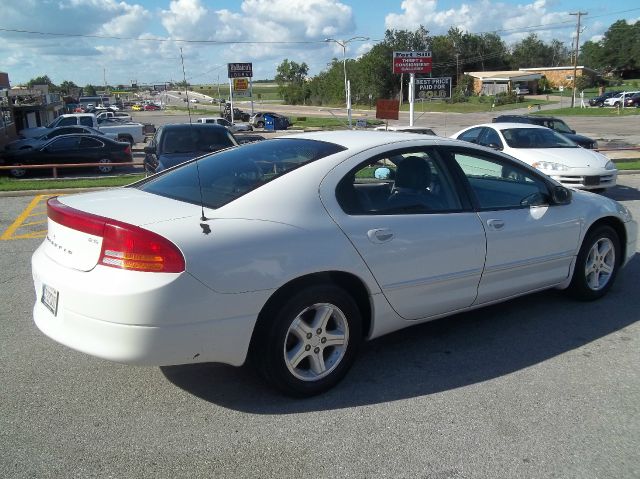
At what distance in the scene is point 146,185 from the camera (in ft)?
13.8

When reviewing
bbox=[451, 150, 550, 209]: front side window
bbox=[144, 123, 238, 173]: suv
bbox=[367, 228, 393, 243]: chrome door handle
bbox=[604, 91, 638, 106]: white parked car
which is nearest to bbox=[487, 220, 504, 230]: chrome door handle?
bbox=[451, 150, 550, 209]: front side window

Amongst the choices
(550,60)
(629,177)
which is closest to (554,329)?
(629,177)

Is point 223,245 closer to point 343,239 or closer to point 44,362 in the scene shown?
point 343,239

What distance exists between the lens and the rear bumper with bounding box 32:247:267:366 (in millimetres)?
2971


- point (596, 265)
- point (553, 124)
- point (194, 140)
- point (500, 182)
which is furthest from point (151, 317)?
point (553, 124)

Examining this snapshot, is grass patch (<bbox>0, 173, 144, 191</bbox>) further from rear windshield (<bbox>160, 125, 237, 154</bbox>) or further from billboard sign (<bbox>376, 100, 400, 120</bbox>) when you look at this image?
billboard sign (<bbox>376, 100, 400, 120</bbox>)

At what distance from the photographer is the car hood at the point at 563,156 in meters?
10.8

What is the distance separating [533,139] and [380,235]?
9445mm

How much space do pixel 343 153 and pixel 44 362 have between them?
249 centimetres

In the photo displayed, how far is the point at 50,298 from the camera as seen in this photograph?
337 centimetres

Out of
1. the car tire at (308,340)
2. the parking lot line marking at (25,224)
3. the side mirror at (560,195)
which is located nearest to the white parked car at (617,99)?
the parking lot line marking at (25,224)

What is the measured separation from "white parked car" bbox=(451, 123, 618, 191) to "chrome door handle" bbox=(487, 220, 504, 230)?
7.14 m

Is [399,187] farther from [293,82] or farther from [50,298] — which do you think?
[293,82]

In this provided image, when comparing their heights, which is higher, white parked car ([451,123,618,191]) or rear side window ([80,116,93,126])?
rear side window ([80,116,93,126])
